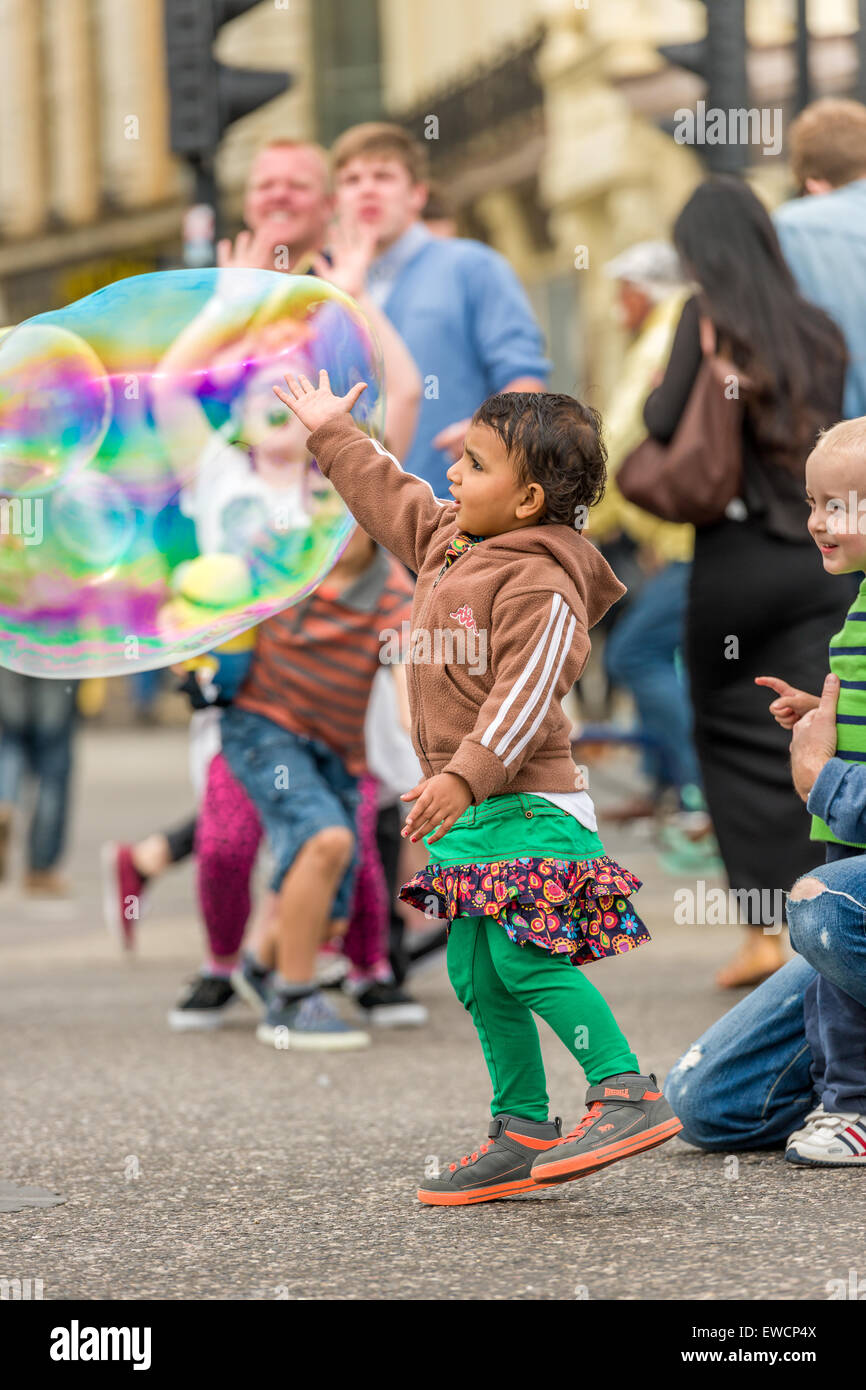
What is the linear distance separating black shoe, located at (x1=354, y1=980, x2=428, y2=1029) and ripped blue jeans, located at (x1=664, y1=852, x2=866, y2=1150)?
5.67 ft

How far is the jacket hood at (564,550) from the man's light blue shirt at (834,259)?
7.30 feet

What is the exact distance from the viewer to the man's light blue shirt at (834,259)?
585 cm

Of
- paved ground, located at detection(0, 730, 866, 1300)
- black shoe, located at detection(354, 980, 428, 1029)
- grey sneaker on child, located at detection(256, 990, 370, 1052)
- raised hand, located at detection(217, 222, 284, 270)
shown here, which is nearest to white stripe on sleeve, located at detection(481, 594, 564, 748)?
paved ground, located at detection(0, 730, 866, 1300)

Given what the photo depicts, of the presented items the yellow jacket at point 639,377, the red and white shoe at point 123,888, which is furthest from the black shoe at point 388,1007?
the yellow jacket at point 639,377

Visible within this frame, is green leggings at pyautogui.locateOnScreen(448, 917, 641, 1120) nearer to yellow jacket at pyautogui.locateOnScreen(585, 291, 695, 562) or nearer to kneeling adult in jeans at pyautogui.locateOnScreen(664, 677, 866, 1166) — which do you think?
kneeling adult in jeans at pyautogui.locateOnScreen(664, 677, 866, 1166)

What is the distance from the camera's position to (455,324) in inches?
250

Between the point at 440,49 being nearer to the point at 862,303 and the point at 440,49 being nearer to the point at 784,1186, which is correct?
the point at 862,303

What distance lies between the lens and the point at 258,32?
1235 inches

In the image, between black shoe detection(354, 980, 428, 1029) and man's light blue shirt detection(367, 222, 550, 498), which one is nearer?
black shoe detection(354, 980, 428, 1029)

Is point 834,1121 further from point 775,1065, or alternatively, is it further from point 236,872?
point 236,872

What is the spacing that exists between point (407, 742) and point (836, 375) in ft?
4.72

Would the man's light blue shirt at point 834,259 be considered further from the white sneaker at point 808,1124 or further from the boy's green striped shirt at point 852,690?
the white sneaker at point 808,1124

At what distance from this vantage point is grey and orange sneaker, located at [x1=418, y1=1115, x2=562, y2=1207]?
12.2ft

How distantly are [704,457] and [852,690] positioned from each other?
6.13 ft
